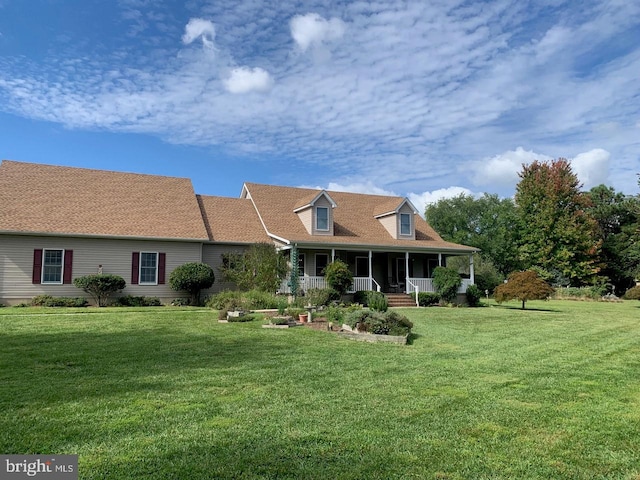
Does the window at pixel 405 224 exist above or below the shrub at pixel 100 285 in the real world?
above

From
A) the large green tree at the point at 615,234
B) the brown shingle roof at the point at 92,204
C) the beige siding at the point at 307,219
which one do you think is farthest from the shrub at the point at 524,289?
the large green tree at the point at 615,234

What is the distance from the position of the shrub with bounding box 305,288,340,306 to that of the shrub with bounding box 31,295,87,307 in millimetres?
9500

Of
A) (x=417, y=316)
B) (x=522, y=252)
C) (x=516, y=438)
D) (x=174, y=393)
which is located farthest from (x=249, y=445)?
(x=522, y=252)

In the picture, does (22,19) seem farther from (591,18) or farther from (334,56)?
(591,18)

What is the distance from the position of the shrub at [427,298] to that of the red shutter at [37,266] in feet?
56.4

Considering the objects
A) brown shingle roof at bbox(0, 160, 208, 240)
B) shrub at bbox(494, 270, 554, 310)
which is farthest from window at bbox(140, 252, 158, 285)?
shrub at bbox(494, 270, 554, 310)

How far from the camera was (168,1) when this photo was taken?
13250mm

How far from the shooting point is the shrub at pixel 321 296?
18.4 m

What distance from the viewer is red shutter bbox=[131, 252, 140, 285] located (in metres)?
19.9

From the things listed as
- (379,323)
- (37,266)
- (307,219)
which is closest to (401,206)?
(307,219)

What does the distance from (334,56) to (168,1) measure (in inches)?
213

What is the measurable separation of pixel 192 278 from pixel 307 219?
7.40 metres

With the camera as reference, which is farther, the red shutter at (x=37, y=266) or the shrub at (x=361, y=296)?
the shrub at (x=361, y=296)

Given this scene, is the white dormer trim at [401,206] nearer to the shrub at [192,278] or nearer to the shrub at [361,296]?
the shrub at [361,296]
